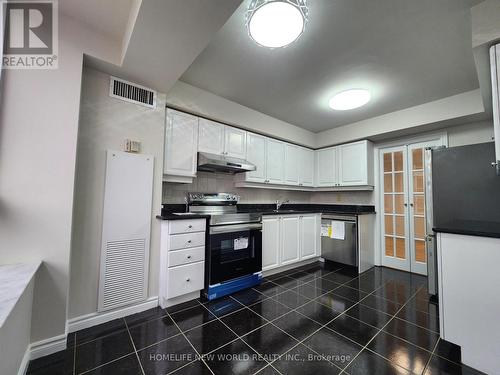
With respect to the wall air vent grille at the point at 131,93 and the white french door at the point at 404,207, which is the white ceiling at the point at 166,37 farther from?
the white french door at the point at 404,207

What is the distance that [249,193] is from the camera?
12.0ft

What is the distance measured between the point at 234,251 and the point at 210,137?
1.56 metres

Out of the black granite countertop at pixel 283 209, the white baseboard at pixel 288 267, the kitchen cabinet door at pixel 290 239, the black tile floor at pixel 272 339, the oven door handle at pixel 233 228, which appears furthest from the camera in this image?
the kitchen cabinet door at pixel 290 239

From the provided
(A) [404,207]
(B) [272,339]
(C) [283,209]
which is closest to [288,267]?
(C) [283,209]

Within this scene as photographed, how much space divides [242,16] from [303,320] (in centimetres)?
268

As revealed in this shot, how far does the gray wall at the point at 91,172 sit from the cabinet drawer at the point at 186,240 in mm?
589

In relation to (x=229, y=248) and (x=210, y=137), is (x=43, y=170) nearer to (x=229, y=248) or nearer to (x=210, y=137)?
(x=210, y=137)

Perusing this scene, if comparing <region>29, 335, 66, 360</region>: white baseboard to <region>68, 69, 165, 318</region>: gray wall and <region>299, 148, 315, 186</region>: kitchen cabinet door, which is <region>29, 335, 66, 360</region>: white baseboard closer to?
<region>68, 69, 165, 318</region>: gray wall

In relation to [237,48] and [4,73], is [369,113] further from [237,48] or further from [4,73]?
[4,73]

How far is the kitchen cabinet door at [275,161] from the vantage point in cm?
354

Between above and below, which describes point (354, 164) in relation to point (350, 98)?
below

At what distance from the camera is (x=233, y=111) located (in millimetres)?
2990

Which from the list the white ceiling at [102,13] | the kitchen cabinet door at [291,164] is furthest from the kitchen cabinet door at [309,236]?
the white ceiling at [102,13]

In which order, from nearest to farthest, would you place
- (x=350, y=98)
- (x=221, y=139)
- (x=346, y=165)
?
(x=350, y=98)
(x=221, y=139)
(x=346, y=165)
